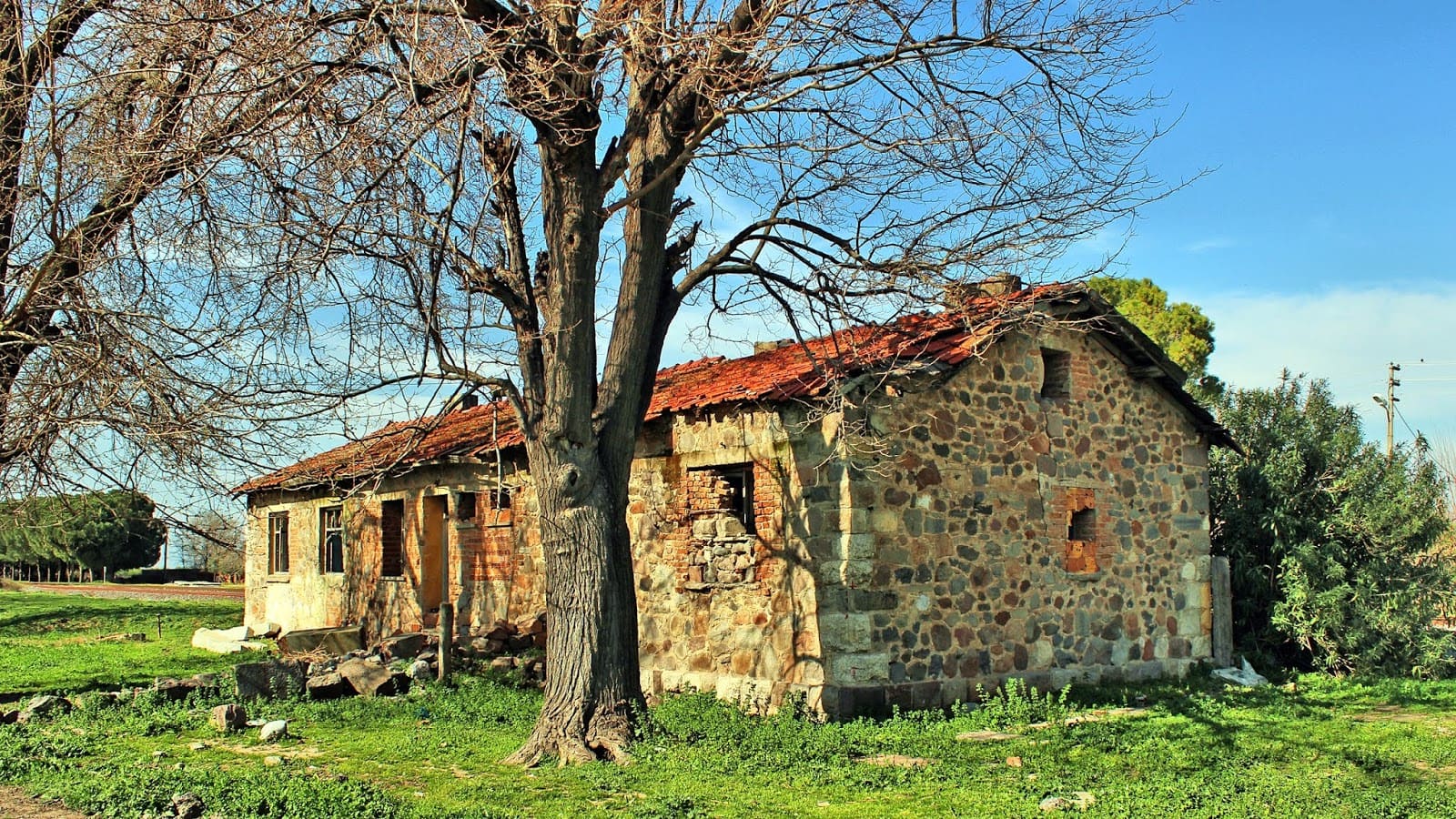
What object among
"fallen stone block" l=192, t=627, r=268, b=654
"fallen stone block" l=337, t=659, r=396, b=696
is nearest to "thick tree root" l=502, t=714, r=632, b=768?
"fallen stone block" l=337, t=659, r=396, b=696

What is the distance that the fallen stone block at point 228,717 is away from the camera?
11.0 m

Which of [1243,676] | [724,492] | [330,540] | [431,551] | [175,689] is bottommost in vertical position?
[1243,676]

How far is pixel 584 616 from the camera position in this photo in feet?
31.9

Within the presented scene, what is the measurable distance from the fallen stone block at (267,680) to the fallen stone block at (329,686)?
166 millimetres

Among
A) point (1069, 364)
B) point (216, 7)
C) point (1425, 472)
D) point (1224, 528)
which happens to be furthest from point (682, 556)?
point (1425, 472)

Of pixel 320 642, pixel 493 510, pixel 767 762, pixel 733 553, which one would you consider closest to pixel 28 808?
pixel 767 762

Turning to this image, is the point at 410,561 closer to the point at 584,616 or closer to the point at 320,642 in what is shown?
the point at 320,642

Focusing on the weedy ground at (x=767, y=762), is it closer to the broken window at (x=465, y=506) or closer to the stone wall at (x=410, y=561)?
the stone wall at (x=410, y=561)

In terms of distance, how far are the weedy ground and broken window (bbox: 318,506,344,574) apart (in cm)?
889

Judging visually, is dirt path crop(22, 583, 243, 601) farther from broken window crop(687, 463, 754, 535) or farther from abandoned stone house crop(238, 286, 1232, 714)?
broken window crop(687, 463, 754, 535)

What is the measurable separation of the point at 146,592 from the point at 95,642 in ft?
60.4

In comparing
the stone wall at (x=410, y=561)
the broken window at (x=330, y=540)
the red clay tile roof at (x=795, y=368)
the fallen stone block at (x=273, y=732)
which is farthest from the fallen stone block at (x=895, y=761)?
the broken window at (x=330, y=540)

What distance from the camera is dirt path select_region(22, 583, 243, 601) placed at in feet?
115

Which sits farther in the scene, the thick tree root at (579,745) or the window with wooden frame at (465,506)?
the window with wooden frame at (465,506)
